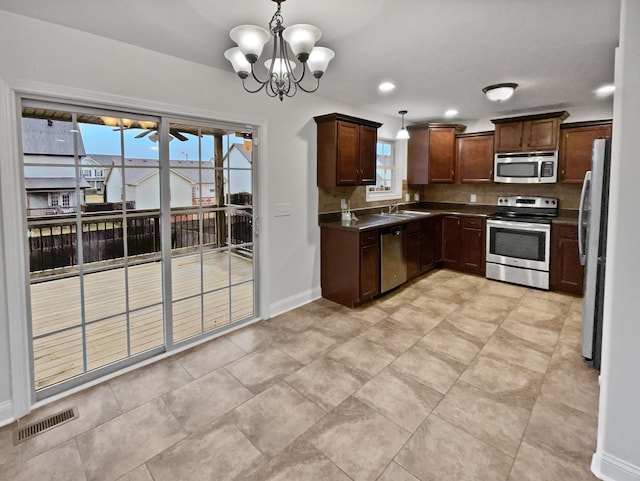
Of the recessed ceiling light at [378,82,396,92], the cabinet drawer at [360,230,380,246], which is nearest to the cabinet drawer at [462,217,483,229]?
the cabinet drawer at [360,230,380,246]

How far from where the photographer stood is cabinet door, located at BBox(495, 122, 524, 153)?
4820 millimetres

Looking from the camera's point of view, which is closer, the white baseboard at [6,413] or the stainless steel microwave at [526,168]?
the white baseboard at [6,413]

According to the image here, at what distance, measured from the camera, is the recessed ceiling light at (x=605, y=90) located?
3676mm

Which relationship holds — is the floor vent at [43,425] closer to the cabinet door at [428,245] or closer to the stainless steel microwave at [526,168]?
the cabinet door at [428,245]

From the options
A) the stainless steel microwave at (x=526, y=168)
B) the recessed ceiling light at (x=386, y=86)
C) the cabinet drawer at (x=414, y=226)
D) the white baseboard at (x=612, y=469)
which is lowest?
the white baseboard at (x=612, y=469)

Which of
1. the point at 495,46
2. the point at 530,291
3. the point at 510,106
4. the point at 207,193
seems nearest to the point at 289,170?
the point at 207,193

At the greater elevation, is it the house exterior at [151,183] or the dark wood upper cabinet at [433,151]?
the dark wood upper cabinet at [433,151]

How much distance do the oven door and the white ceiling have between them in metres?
1.76

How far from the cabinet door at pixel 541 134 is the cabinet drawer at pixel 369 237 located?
8.35 ft

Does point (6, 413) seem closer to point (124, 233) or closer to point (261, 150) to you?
point (124, 233)

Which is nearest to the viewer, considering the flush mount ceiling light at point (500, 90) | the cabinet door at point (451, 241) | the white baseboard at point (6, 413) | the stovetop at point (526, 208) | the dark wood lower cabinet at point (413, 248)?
the white baseboard at point (6, 413)

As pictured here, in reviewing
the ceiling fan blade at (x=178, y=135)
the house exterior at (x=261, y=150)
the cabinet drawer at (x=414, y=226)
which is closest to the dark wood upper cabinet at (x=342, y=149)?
the house exterior at (x=261, y=150)

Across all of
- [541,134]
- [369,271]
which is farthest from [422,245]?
[541,134]

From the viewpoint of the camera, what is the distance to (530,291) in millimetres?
4578
